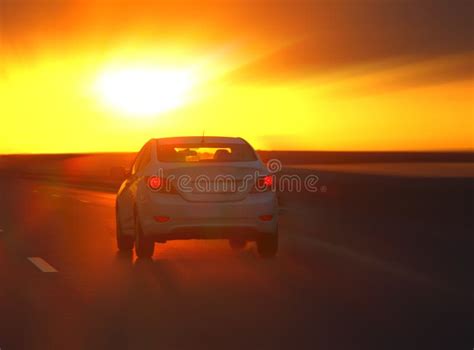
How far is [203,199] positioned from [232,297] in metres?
2.98

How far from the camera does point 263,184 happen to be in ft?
42.1

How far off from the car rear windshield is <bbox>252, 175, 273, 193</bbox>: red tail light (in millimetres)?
387

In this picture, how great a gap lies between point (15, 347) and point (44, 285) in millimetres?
3434

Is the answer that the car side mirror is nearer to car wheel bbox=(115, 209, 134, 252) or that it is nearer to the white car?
car wheel bbox=(115, 209, 134, 252)

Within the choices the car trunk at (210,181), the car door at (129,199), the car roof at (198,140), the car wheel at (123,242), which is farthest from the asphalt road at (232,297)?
the car roof at (198,140)

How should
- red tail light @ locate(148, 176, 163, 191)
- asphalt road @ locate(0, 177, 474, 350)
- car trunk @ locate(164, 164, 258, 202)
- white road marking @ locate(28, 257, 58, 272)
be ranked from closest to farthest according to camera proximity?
asphalt road @ locate(0, 177, 474, 350)
white road marking @ locate(28, 257, 58, 272)
car trunk @ locate(164, 164, 258, 202)
red tail light @ locate(148, 176, 163, 191)

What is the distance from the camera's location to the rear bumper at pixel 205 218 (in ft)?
40.9

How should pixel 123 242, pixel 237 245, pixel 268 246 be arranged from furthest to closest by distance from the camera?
pixel 237 245 < pixel 123 242 < pixel 268 246

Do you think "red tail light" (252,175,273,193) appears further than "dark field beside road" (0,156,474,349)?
Yes

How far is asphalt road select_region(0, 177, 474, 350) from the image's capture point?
24.9 feet

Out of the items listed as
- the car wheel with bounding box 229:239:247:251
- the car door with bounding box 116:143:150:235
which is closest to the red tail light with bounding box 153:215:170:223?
the car door with bounding box 116:143:150:235

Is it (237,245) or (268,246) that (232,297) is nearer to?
(268,246)

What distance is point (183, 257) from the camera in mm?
13641

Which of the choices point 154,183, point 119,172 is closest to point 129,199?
point 119,172
